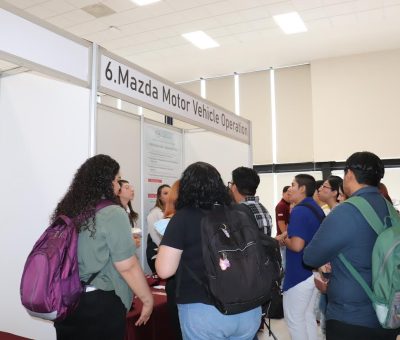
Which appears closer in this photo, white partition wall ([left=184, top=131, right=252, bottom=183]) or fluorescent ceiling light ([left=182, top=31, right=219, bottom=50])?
white partition wall ([left=184, top=131, right=252, bottom=183])

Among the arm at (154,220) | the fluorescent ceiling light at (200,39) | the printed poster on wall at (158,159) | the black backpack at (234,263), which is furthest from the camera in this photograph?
the fluorescent ceiling light at (200,39)

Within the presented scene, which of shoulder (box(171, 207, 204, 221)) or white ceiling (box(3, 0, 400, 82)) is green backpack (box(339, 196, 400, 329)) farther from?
white ceiling (box(3, 0, 400, 82))

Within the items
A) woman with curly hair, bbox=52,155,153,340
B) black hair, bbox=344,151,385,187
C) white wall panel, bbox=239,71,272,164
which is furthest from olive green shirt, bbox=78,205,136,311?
white wall panel, bbox=239,71,272,164

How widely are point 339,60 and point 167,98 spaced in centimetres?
483

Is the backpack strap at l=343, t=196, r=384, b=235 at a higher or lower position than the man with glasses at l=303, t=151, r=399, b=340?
higher

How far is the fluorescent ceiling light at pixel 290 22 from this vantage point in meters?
5.35

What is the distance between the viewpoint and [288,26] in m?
5.65

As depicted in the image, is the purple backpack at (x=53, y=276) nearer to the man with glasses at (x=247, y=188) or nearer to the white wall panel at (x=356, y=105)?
the man with glasses at (x=247, y=188)

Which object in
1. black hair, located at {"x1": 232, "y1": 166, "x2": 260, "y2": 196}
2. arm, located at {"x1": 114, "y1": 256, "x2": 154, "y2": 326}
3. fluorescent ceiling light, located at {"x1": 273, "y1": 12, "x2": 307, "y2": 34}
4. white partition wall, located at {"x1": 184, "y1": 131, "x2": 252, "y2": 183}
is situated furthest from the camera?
fluorescent ceiling light, located at {"x1": 273, "y1": 12, "x2": 307, "y2": 34}

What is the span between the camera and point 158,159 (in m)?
3.73

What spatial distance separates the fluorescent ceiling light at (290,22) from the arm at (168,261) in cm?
459

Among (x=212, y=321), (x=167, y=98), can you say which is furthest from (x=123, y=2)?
(x=212, y=321)

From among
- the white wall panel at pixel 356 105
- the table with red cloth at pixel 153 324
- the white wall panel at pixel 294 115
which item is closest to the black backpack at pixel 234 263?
the table with red cloth at pixel 153 324

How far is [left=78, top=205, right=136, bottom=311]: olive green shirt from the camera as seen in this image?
1586 millimetres
